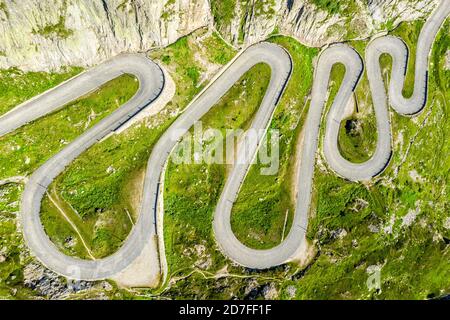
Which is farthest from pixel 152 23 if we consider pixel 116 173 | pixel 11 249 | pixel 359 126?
pixel 11 249

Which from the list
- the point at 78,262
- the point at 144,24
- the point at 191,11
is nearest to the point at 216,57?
the point at 191,11

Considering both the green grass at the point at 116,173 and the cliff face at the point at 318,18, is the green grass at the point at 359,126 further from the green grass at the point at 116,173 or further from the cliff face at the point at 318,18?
the green grass at the point at 116,173

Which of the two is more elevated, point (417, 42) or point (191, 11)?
point (191, 11)

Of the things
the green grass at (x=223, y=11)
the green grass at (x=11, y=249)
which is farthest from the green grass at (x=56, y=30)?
the green grass at (x=11, y=249)

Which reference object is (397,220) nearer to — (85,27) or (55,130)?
(55,130)
